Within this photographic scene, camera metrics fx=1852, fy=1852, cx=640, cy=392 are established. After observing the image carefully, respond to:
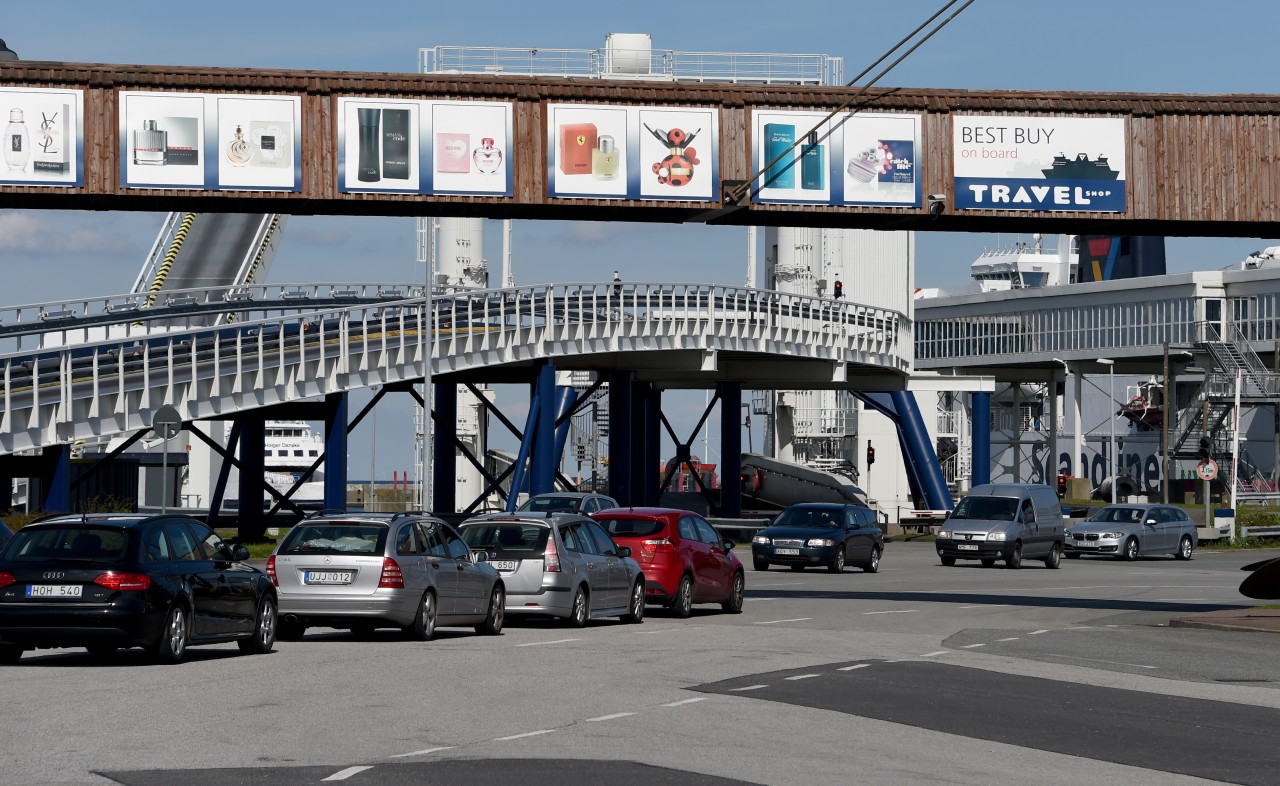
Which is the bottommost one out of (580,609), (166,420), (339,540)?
(580,609)

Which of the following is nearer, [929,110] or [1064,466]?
[929,110]

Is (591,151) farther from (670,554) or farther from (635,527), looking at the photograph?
(670,554)

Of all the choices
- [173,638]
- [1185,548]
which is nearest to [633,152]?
[173,638]

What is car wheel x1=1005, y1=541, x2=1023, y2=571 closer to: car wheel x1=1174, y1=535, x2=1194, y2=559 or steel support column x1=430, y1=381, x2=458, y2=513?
car wheel x1=1174, y1=535, x2=1194, y2=559

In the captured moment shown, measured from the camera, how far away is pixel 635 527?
81.8ft

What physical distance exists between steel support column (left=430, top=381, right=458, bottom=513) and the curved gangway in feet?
11.2

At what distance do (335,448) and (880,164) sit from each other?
25937mm

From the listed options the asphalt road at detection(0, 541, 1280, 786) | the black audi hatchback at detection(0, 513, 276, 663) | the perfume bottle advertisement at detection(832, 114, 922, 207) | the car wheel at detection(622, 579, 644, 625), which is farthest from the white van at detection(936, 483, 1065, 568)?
the black audi hatchback at detection(0, 513, 276, 663)

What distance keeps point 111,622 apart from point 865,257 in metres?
70.0

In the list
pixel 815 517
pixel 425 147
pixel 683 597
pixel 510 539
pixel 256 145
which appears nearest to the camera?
pixel 510 539

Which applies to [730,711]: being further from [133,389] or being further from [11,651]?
[133,389]

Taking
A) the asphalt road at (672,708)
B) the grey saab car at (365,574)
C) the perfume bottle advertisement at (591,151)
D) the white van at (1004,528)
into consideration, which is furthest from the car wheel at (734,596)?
the white van at (1004,528)

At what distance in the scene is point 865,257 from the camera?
83.7 metres

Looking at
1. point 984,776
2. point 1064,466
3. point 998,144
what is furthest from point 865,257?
point 984,776
